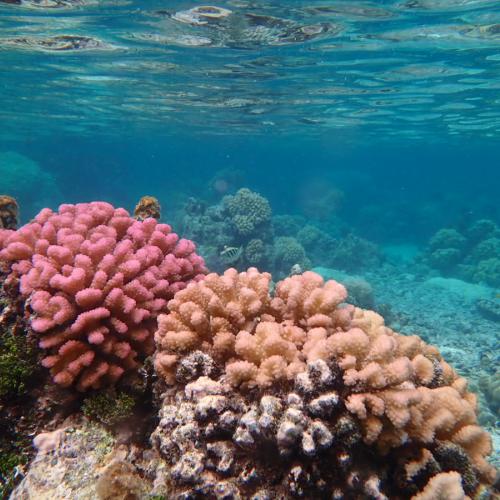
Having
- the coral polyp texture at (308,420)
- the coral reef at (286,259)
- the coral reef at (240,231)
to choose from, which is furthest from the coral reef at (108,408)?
the coral reef at (286,259)

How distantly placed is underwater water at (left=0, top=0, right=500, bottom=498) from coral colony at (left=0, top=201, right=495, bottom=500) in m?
1.56

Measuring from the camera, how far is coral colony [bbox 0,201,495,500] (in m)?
2.52

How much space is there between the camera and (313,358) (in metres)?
2.71

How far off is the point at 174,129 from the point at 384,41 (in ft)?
107

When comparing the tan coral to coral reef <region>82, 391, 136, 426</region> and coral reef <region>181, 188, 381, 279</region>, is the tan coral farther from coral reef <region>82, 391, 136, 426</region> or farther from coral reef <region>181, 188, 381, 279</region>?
coral reef <region>181, 188, 381, 279</region>

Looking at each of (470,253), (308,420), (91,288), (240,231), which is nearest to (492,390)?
(308,420)

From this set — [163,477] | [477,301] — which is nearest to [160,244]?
[163,477]

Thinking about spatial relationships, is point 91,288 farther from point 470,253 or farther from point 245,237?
point 470,253

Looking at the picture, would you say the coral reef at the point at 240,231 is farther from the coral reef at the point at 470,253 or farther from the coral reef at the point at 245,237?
the coral reef at the point at 470,253

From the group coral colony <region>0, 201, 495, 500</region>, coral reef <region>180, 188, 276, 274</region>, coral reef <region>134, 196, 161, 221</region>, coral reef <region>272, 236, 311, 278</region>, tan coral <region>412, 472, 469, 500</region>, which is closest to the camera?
tan coral <region>412, 472, 469, 500</region>

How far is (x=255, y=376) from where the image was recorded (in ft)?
9.01

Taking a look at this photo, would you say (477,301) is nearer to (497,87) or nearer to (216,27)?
(497,87)

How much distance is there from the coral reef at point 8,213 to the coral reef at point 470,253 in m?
25.3

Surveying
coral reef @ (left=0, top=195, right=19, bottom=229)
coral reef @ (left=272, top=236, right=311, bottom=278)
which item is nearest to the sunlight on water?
coral reef @ (left=272, top=236, right=311, bottom=278)
